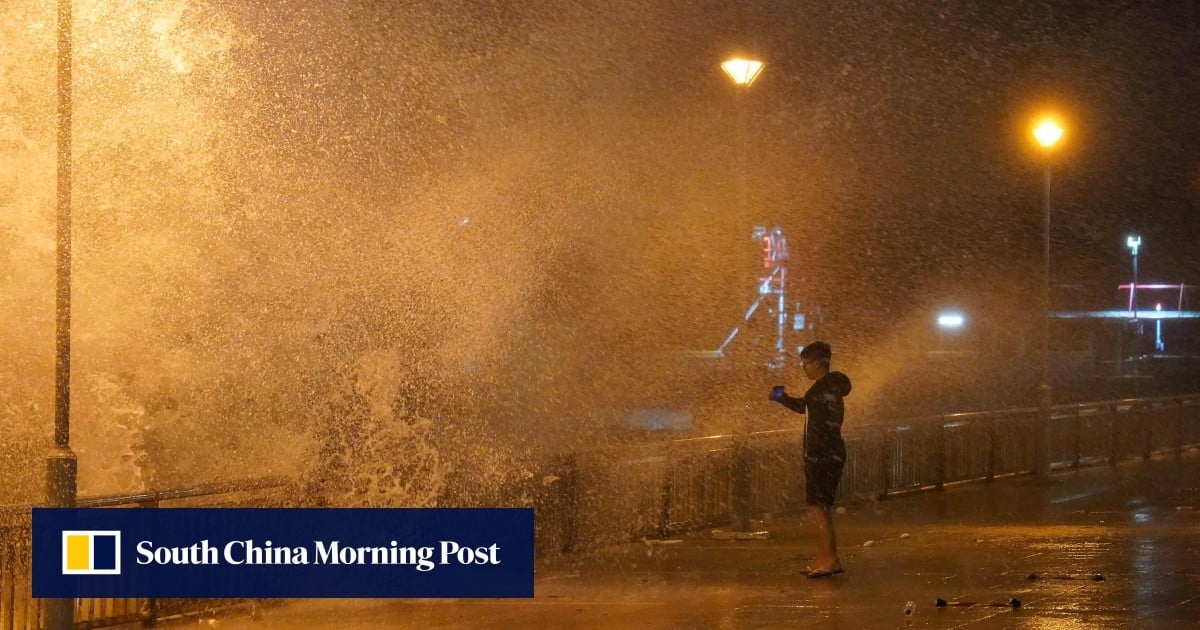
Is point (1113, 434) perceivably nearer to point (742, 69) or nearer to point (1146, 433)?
point (1146, 433)

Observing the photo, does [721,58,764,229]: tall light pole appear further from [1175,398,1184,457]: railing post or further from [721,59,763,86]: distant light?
[1175,398,1184,457]: railing post

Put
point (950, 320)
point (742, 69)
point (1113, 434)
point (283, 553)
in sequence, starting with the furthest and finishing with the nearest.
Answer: point (950, 320)
point (1113, 434)
point (742, 69)
point (283, 553)

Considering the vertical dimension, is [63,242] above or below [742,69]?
below

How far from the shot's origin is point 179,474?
553 inches

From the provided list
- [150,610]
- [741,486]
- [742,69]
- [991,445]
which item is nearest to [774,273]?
[991,445]

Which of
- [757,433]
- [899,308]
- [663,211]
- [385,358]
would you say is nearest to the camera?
[757,433]

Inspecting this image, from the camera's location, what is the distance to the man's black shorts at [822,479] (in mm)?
10898

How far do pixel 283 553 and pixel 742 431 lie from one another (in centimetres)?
583

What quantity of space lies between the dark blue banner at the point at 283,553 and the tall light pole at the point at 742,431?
13.9ft

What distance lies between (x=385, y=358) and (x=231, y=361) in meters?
2.14

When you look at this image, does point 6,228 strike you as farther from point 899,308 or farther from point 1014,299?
point 1014,299

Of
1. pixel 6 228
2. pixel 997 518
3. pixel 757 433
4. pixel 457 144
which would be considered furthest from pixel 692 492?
pixel 457 144

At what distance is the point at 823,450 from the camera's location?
10.9 metres

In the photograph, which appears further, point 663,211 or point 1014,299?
point 1014,299
